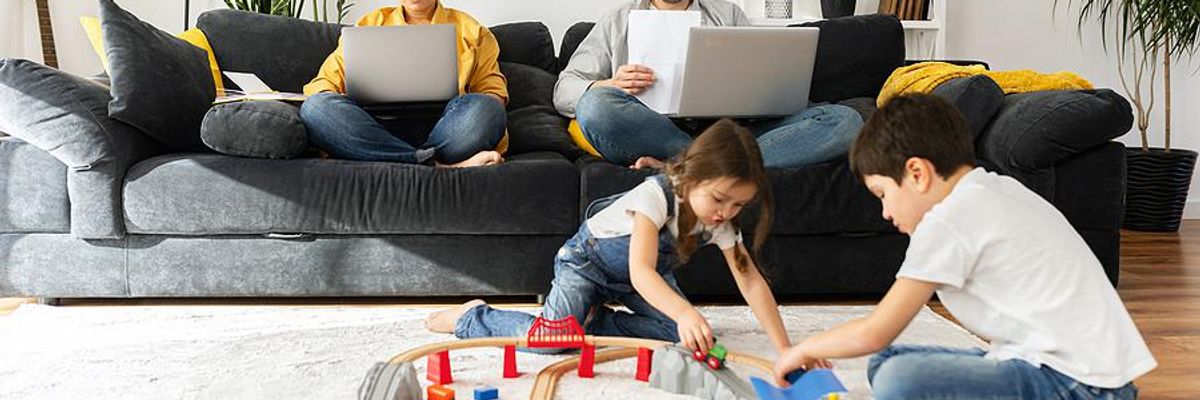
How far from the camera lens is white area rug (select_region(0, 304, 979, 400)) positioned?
2.05m

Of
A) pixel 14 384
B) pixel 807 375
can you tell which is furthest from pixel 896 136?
pixel 14 384

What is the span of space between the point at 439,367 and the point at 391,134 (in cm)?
119

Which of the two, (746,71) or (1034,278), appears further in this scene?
(746,71)

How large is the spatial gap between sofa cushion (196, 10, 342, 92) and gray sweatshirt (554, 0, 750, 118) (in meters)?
0.71

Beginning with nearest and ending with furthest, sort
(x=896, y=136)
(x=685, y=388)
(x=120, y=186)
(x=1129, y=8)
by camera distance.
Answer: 1. (x=896, y=136)
2. (x=685, y=388)
3. (x=120, y=186)
4. (x=1129, y=8)

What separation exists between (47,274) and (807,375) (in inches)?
75.4

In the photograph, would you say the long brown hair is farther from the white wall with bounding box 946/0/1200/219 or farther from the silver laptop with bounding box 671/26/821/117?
the white wall with bounding box 946/0/1200/219

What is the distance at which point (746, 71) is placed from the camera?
2.86m

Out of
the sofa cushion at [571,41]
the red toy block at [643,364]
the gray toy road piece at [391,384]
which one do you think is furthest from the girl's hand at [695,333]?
the sofa cushion at [571,41]

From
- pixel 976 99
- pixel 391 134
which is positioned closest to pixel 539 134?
pixel 391 134

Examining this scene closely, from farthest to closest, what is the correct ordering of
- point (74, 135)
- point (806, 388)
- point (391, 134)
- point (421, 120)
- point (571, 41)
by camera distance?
1. point (571, 41)
2. point (421, 120)
3. point (391, 134)
4. point (74, 135)
5. point (806, 388)

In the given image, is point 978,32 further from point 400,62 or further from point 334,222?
point 334,222

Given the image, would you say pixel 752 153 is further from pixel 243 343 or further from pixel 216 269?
pixel 216 269

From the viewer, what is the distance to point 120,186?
281 centimetres
